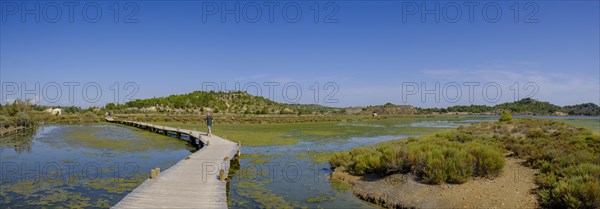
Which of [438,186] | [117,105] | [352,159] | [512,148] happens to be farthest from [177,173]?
[117,105]

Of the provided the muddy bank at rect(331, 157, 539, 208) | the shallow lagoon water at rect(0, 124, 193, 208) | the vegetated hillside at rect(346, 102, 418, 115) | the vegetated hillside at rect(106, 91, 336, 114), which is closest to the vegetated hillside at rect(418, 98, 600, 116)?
the vegetated hillside at rect(346, 102, 418, 115)

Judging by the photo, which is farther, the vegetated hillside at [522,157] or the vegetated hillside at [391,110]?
the vegetated hillside at [391,110]

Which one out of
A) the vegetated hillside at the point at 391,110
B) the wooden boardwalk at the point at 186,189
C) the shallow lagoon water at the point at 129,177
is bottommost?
the shallow lagoon water at the point at 129,177

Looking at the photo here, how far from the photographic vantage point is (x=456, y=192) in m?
10.4

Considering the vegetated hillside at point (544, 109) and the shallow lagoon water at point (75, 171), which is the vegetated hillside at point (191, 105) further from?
the shallow lagoon water at point (75, 171)

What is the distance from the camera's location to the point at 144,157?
18297mm

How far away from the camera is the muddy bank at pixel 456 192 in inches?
380

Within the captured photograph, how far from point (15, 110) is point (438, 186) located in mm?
56520

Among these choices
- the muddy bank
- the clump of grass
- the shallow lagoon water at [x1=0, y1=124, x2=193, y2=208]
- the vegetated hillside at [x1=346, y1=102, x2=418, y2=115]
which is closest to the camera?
the muddy bank

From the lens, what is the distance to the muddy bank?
31.7ft

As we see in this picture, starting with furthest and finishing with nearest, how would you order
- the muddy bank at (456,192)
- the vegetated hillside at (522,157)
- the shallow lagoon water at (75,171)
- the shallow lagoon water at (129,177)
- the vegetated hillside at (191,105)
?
the vegetated hillside at (191,105) → the shallow lagoon water at (129,177) → the shallow lagoon water at (75,171) → the muddy bank at (456,192) → the vegetated hillside at (522,157)

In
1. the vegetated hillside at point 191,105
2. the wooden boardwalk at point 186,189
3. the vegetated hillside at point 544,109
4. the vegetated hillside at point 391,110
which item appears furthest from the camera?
the vegetated hillside at point 391,110

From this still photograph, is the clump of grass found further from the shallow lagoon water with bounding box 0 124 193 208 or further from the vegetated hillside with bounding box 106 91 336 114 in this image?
the vegetated hillside with bounding box 106 91 336 114

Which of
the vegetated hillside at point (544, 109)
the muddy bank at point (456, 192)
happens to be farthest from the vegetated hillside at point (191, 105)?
the muddy bank at point (456, 192)
